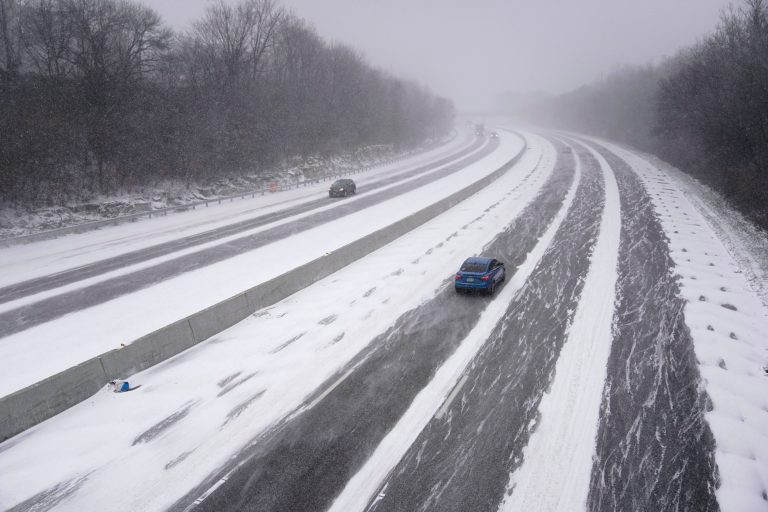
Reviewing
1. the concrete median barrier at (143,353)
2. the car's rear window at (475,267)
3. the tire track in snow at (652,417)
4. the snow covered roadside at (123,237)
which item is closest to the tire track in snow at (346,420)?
the car's rear window at (475,267)

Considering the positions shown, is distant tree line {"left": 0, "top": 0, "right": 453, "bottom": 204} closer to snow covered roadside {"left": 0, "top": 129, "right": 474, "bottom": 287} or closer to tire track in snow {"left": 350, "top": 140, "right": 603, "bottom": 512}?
snow covered roadside {"left": 0, "top": 129, "right": 474, "bottom": 287}

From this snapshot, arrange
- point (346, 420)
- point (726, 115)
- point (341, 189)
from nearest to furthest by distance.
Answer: point (346, 420) < point (726, 115) < point (341, 189)

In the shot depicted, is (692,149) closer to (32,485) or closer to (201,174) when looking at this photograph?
(201,174)

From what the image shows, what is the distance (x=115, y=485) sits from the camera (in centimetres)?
770

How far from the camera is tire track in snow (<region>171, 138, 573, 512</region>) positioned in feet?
24.2

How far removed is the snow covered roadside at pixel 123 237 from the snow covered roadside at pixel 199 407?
12977 mm

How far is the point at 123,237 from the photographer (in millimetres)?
25422

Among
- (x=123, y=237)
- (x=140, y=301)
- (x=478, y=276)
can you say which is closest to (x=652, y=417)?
(x=478, y=276)

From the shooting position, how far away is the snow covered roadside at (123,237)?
810 inches

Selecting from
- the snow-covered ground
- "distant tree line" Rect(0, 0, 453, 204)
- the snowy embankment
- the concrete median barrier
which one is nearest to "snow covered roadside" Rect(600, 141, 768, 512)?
the concrete median barrier

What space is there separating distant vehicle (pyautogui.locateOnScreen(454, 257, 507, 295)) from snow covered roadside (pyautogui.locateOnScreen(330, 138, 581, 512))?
2.02 ft

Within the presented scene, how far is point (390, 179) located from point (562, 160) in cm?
2302

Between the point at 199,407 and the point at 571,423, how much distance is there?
852cm

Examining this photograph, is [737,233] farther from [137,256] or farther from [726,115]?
[137,256]
